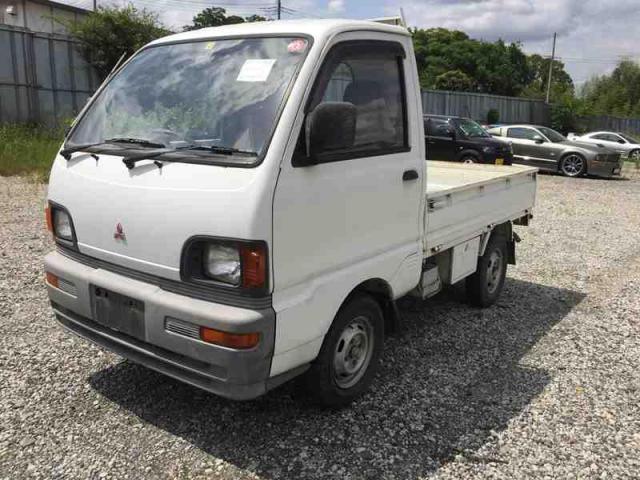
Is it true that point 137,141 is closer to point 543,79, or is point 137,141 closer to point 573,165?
point 573,165

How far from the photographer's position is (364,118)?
3.61 m

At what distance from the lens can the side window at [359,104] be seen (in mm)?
3018

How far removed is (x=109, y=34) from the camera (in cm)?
1950

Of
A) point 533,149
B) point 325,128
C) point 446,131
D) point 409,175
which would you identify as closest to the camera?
point 325,128

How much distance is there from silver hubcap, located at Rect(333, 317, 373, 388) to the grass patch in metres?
10.3

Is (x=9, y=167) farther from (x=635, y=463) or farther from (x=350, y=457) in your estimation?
(x=635, y=463)

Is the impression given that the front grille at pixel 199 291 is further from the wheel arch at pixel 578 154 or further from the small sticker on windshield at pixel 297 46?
the wheel arch at pixel 578 154

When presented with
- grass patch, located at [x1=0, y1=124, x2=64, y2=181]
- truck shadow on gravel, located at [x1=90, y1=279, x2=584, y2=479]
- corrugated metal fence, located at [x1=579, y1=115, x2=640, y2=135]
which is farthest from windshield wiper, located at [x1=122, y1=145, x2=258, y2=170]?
corrugated metal fence, located at [x1=579, y1=115, x2=640, y2=135]

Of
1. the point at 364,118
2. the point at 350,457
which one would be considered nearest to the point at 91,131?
the point at 364,118

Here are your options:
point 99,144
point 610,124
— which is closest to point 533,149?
point 99,144

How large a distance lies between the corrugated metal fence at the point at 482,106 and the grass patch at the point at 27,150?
17383mm

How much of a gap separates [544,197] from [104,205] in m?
12.2

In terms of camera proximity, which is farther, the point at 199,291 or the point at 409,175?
the point at 409,175

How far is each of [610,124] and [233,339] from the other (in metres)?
Result: 41.8
